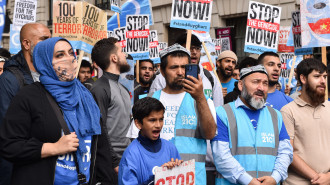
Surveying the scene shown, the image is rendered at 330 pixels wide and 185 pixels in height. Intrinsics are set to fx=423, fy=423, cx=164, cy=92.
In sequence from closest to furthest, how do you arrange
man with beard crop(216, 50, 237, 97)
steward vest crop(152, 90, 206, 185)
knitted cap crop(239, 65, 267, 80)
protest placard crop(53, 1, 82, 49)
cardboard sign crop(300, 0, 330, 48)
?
steward vest crop(152, 90, 206, 185), knitted cap crop(239, 65, 267, 80), cardboard sign crop(300, 0, 330, 48), protest placard crop(53, 1, 82, 49), man with beard crop(216, 50, 237, 97)

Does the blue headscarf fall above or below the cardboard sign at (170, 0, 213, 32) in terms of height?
below

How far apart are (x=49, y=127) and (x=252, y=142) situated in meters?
1.86

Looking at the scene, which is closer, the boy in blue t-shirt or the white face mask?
the white face mask

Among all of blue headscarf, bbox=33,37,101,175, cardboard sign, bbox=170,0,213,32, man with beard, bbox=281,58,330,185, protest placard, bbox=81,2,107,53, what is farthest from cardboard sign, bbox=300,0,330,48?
blue headscarf, bbox=33,37,101,175

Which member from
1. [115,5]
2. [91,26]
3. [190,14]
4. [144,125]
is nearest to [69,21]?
[91,26]

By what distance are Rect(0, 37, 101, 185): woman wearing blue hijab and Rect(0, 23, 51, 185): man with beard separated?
1.45ft

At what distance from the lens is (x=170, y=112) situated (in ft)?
12.1

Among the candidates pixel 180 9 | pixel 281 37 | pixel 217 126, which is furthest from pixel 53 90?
pixel 281 37

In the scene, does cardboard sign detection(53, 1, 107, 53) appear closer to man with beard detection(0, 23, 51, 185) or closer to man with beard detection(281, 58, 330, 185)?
man with beard detection(0, 23, 51, 185)

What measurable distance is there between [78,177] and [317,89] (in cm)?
273

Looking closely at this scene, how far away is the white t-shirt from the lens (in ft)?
12.0

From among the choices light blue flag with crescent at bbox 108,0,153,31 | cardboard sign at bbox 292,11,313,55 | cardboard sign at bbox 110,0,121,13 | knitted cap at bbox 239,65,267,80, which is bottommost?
knitted cap at bbox 239,65,267,80

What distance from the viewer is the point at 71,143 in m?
2.62

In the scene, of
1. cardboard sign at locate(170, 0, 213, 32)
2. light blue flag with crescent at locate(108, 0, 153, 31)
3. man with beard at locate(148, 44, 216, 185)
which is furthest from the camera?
light blue flag with crescent at locate(108, 0, 153, 31)
